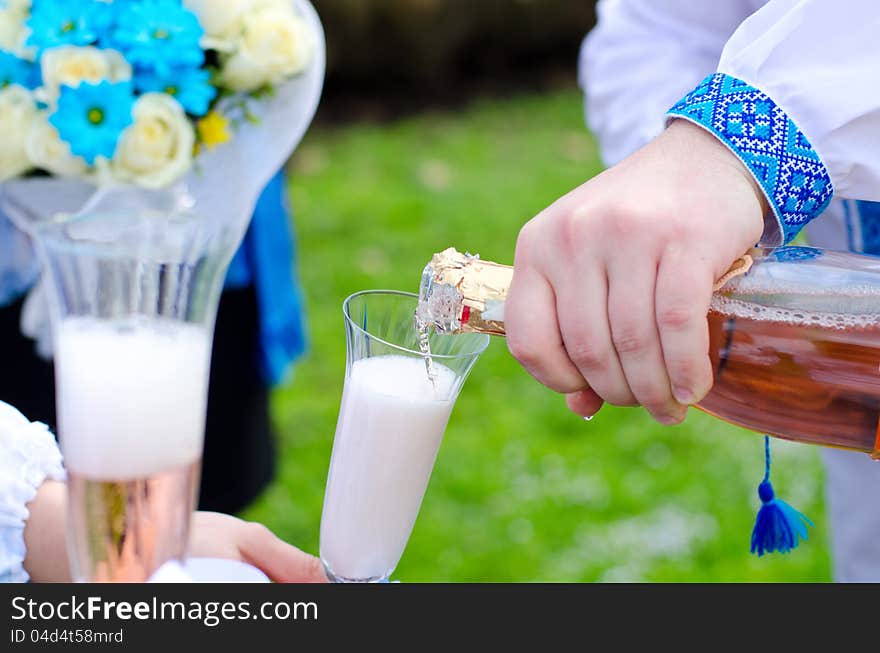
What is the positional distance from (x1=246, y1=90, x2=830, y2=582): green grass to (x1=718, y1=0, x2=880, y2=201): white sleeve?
6.84 feet

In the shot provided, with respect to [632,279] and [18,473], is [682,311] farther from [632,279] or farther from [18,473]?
[18,473]

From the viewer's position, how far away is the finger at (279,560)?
118cm

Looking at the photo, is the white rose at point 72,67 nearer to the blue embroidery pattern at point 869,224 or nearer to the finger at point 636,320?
the finger at point 636,320

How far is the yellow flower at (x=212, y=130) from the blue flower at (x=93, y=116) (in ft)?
0.48

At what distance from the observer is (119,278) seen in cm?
85

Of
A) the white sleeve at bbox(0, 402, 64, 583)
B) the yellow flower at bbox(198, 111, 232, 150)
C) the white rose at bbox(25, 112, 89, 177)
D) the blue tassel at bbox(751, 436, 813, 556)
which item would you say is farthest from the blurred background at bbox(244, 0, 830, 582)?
the white sleeve at bbox(0, 402, 64, 583)

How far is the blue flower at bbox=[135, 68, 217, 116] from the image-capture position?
1.75m

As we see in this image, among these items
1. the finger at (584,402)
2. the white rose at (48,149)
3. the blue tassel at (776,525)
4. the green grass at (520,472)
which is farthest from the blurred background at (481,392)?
the finger at (584,402)

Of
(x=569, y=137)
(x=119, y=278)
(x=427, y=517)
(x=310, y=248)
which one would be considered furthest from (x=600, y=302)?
(x=569, y=137)

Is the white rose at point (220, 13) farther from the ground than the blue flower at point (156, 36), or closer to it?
farther from the ground

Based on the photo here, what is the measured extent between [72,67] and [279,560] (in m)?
0.89

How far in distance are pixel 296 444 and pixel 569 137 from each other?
346 centimetres

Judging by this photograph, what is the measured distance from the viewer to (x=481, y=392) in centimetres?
410
